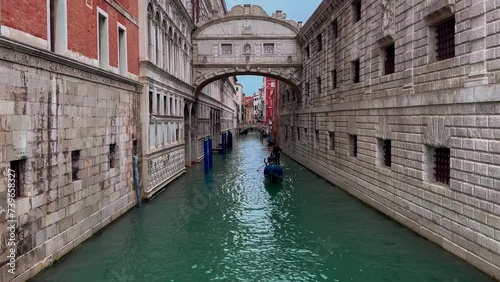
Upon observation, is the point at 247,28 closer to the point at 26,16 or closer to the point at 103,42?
the point at 103,42

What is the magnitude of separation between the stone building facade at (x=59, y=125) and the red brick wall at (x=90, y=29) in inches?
1.0

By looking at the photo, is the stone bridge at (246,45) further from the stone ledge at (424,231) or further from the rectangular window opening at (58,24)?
the rectangular window opening at (58,24)

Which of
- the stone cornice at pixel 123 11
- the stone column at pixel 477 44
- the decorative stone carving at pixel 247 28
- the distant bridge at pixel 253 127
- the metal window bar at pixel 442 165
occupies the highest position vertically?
the decorative stone carving at pixel 247 28

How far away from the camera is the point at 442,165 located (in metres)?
9.80

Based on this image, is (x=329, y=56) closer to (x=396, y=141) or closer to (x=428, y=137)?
Result: (x=396, y=141)

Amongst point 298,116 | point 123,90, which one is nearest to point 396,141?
point 123,90

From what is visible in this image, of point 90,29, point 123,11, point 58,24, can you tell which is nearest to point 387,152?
point 90,29

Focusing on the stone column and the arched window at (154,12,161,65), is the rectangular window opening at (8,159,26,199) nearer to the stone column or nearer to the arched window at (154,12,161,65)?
the stone column

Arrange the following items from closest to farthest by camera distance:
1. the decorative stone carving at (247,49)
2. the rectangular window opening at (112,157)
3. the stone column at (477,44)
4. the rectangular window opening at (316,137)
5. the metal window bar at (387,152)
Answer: the stone column at (477,44)
the rectangular window opening at (112,157)
the metal window bar at (387,152)
the rectangular window opening at (316,137)
the decorative stone carving at (247,49)

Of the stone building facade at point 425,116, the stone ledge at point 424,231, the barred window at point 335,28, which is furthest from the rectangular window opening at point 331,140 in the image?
the barred window at point 335,28

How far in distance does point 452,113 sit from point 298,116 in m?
20.0

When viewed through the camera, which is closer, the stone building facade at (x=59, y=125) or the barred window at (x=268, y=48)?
the stone building facade at (x=59, y=125)

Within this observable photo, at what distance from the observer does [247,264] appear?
350 inches

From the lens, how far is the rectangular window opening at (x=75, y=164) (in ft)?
32.0
